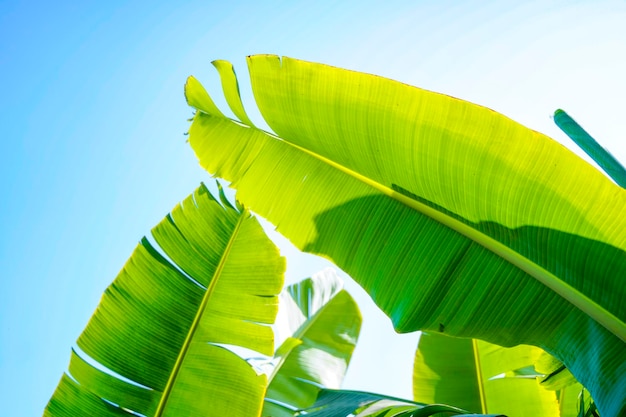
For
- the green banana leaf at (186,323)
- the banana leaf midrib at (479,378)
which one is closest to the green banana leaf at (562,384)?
the banana leaf midrib at (479,378)

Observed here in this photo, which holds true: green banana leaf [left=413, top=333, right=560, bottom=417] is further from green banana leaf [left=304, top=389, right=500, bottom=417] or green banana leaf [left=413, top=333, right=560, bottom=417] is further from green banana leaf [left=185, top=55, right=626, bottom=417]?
green banana leaf [left=185, top=55, right=626, bottom=417]

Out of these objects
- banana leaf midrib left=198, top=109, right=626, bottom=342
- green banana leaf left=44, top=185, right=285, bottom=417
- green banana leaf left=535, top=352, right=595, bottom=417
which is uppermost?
banana leaf midrib left=198, top=109, right=626, bottom=342

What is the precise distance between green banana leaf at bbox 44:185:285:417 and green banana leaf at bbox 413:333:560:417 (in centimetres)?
84

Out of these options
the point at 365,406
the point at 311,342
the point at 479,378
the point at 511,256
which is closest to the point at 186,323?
the point at 365,406

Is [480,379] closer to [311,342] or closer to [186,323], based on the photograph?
[311,342]

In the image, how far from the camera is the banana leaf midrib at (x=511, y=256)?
127cm

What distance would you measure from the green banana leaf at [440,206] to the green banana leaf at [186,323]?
284 millimetres

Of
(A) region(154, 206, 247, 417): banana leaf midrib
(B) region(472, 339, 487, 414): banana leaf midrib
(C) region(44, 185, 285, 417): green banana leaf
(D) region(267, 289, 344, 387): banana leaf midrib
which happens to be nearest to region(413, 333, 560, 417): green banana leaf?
(B) region(472, 339, 487, 414): banana leaf midrib

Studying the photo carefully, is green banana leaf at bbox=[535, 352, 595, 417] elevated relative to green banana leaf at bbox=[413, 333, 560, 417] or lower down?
elevated

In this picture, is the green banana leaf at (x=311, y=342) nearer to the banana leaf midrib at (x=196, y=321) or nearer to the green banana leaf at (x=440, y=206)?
the banana leaf midrib at (x=196, y=321)

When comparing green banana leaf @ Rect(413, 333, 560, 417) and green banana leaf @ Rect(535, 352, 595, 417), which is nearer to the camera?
green banana leaf @ Rect(535, 352, 595, 417)

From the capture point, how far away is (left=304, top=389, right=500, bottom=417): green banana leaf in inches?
53.9

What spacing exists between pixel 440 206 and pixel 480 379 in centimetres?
114

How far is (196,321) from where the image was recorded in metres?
1.85
